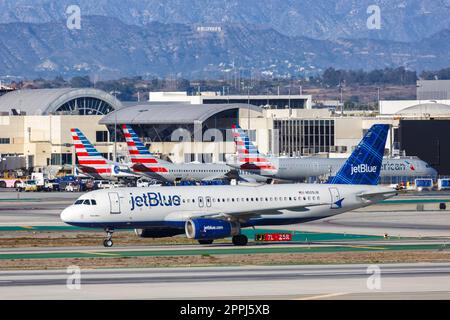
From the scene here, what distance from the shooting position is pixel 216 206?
84.2 m

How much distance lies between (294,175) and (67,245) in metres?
97.9

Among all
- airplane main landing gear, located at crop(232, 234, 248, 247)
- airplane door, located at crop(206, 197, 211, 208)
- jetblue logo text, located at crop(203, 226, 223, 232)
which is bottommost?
airplane main landing gear, located at crop(232, 234, 248, 247)

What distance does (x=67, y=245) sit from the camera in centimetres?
8631

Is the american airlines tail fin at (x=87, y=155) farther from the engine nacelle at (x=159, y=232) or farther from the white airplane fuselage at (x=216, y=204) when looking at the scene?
the white airplane fuselage at (x=216, y=204)

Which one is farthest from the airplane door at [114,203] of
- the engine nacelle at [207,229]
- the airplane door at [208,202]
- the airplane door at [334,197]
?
the airplane door at [334,197]

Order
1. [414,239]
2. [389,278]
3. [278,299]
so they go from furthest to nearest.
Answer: [414,239]
[389,278]
[278,299]

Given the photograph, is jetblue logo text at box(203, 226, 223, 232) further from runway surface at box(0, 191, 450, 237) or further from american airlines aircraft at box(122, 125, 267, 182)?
american airlines aircraft at box(122, 125, 267, 182)

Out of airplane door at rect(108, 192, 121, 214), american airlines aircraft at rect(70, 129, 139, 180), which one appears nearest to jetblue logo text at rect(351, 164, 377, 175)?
airplane door at rect(108, 192, 121, 214)

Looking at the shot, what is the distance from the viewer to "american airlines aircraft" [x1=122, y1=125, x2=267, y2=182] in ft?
541

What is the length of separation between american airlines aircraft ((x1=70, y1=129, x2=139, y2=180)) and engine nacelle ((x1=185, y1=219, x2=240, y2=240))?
286 ft

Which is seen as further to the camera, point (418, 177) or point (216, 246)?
point (418, 177)
